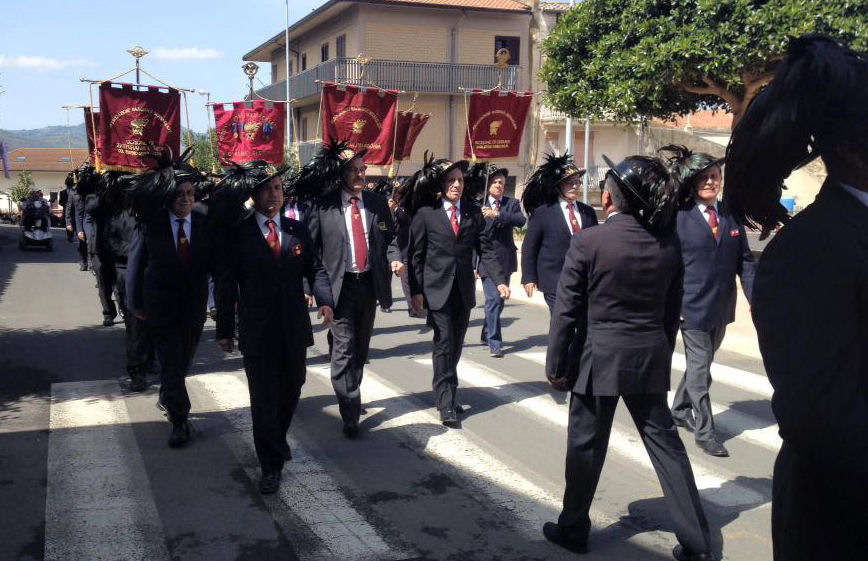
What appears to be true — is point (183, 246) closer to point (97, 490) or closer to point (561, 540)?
point (97, 490)

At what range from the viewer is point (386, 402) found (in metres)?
8.12

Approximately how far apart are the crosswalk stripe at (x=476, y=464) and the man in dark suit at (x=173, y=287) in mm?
1543

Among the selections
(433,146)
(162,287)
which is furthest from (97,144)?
(433,146)

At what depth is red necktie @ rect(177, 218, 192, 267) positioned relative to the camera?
6.84m

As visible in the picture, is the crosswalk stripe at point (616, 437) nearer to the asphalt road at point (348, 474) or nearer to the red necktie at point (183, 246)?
the asphalt road at point (348, 474)

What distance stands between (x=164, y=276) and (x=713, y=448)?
13.6 feet

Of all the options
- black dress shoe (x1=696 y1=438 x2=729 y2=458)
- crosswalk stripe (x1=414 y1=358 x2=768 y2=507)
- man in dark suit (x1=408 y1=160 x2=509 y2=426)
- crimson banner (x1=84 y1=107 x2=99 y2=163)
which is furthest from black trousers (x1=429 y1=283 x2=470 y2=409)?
crimson banner (x1=84 y1=107 x2=99 y2=163)

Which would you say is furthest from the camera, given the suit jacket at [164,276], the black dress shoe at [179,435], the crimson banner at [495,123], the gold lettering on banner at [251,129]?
the gold lettering on banner at [251,129]

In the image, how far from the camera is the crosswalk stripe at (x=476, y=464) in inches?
208

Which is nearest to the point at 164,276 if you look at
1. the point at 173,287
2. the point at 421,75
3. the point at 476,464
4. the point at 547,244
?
the point at 173,287

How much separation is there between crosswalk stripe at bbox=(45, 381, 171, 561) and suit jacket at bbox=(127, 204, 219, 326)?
3.26 feet

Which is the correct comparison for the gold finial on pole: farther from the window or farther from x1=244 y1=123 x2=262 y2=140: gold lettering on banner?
the window

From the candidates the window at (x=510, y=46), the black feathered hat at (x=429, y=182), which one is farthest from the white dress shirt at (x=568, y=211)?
the window at (x=510, y=46)

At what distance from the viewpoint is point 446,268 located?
24.6 ft
